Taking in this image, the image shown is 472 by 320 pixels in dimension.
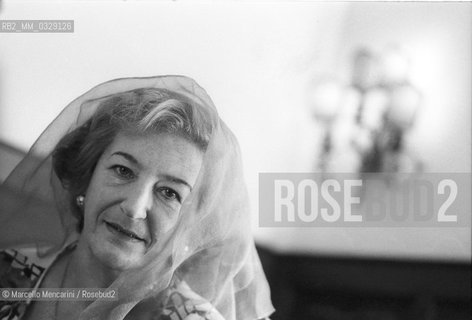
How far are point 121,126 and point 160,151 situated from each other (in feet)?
0.43

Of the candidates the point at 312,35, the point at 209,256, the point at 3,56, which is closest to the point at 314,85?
the point at 312,35

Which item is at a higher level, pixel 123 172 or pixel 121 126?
pixel 121 126

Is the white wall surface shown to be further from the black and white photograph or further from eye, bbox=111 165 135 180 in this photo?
eye, bbox=111 165 135 180

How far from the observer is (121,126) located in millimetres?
1505

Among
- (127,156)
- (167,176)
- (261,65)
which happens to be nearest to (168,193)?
(167,176)

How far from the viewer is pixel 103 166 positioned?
149 cm

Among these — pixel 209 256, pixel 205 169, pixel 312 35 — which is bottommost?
pixel 209 256

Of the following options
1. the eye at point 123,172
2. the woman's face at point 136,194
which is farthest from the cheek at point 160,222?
the eye at point 123,172

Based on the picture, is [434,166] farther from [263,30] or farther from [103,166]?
[103,166]

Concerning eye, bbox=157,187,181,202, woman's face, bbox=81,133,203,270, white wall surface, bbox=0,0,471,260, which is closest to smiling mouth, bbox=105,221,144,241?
woman's face, bbox=81,133,203,270

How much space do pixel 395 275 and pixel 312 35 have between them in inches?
26.6

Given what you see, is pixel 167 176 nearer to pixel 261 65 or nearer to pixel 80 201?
pixel 80 201

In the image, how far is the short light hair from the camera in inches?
58.8

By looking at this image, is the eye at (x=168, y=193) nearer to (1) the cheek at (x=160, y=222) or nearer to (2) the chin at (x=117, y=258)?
(1) the cheek at (x=160, y=222)
